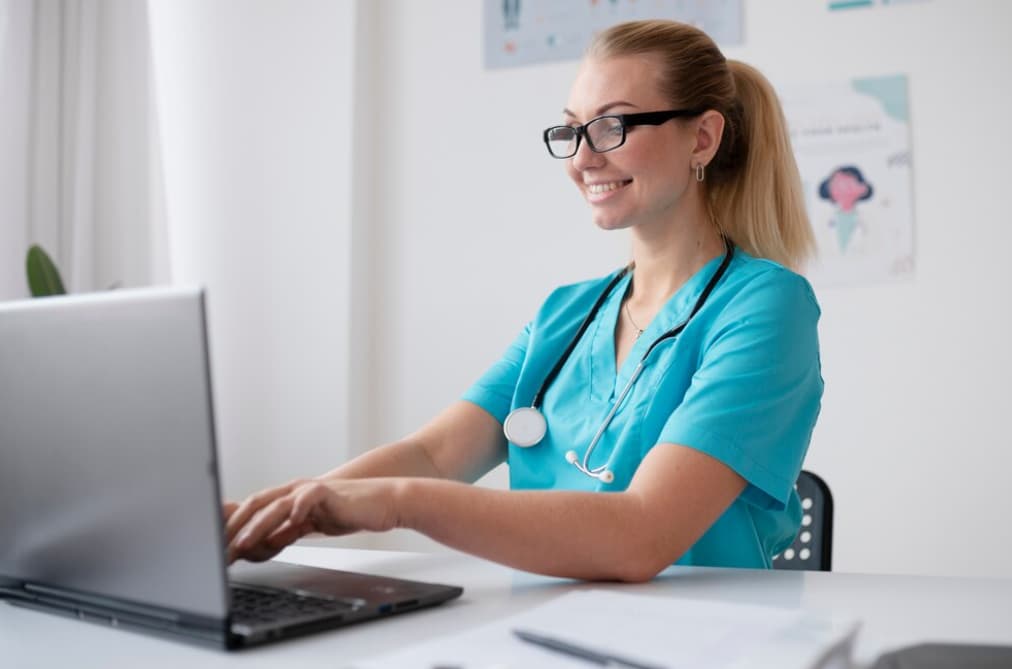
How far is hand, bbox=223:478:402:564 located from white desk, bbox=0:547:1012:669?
0.11 meters

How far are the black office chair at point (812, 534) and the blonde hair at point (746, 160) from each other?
12.8 inches

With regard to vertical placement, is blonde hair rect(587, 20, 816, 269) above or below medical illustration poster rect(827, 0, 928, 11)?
below

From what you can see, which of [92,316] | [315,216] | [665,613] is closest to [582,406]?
[665,613]

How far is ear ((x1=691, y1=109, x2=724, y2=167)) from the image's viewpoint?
147 cm

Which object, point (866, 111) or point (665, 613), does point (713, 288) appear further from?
point (866, 111)

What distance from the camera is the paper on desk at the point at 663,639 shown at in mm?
679

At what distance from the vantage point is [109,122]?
2.90 metres

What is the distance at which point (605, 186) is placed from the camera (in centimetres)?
146

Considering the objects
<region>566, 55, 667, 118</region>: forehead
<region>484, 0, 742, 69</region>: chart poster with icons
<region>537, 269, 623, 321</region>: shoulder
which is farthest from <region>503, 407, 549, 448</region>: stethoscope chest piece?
<region>484, 0, 742, 69</region>: chart poster with icons

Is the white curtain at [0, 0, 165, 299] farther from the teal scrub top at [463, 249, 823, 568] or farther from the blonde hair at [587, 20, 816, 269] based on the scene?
the blonde hair at [587, 20, 816, 269]

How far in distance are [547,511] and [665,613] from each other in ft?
0.76

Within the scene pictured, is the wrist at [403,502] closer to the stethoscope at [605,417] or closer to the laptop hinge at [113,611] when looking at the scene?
the laptop hinge at [113,611]

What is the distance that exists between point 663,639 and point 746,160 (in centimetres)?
96

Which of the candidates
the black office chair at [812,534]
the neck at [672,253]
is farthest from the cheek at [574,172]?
the black office chair at [812,534]
